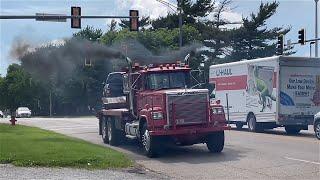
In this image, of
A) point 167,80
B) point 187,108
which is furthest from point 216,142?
point 167,80

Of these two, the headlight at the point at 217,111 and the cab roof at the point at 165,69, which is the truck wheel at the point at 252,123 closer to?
the cab roof at the point at 165,69

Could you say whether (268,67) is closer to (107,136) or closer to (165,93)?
(107,136)

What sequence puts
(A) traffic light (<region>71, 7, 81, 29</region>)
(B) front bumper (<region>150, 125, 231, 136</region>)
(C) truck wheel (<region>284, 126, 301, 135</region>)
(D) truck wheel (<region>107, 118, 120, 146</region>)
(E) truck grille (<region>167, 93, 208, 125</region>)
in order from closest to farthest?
(B) front bumper (<region>150, 125, 231, 136</region>), (E) truck grille (<region>167, 93, 208, 125</region>), (D) truck wheel (<region>107, 118, 120, 146</region>), (C) truck wheel (<region>284, 126, 301, 135</region>), (A) traffic light (<region>71, 7, 81, 29</region>)

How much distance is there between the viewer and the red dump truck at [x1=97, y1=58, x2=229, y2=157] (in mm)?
16469

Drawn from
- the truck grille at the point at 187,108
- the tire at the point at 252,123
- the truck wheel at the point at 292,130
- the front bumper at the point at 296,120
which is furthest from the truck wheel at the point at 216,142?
the tire at the point at 252,123

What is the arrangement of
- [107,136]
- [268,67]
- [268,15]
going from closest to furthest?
[107,136]
[268,67]
[268,15]

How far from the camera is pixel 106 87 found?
22.8 metres

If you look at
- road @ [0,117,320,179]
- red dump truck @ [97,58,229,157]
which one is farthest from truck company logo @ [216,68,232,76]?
red dump truck @ [97,58,229,157]

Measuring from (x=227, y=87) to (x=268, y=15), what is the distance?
40.3m

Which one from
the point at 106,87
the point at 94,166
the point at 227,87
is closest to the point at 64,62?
the point at 106,87

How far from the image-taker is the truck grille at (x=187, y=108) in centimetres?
1645

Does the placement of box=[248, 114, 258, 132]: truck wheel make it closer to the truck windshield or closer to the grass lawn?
the truck windshield

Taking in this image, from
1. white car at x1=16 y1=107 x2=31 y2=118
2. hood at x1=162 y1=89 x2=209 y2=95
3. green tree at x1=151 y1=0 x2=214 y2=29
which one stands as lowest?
white car at x1=16 y1=107 x2=31 y2=118

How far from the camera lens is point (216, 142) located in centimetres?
1745
